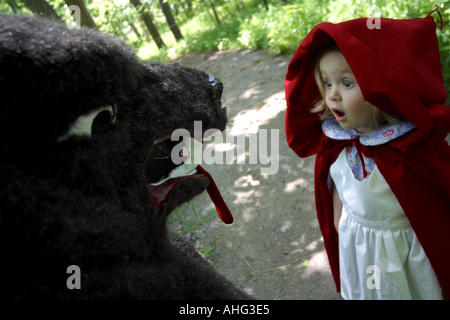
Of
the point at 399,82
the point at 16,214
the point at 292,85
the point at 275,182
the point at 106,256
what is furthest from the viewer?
the point at 275,182

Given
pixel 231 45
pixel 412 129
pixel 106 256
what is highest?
pixel 106 256

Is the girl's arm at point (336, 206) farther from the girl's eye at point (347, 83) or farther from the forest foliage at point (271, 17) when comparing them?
the forest foliage at point (271, 17)

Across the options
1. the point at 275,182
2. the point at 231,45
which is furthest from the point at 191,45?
the point at 275,182

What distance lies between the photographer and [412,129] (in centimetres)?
129

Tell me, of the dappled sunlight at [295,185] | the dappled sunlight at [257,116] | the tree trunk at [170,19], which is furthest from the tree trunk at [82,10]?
the tree trunk at [170,19]

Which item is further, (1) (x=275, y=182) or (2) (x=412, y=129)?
(1) (x=275, y=182)

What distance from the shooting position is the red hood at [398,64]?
45.1 inches

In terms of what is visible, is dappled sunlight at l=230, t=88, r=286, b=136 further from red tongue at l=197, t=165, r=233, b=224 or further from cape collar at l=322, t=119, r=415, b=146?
red tongue at l=197, t=165, r=233, b=224

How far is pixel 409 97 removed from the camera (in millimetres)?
1129

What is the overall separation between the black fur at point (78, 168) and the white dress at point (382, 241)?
0.88 m

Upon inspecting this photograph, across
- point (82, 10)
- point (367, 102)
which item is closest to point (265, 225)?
point (367, 102)

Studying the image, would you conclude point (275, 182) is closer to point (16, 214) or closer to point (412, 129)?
point (412, 129)

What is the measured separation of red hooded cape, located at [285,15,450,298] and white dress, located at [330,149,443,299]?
0.06 m
